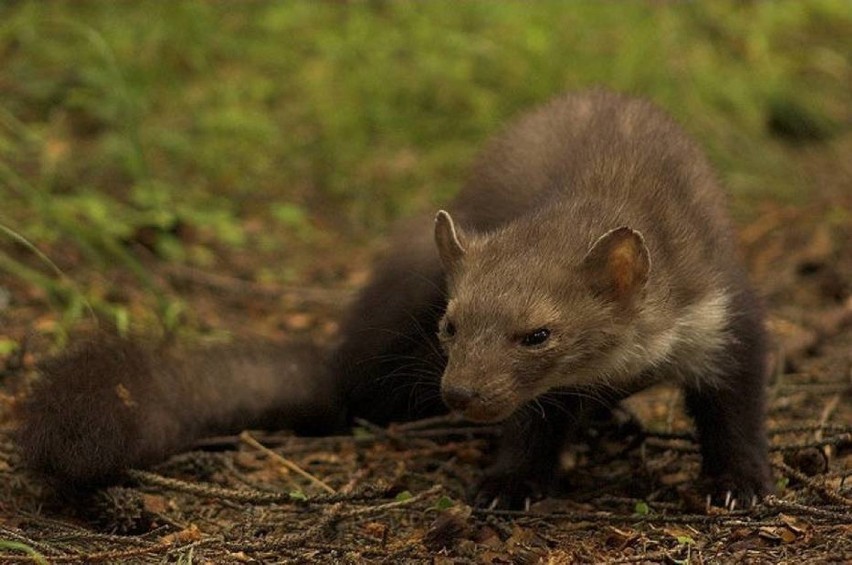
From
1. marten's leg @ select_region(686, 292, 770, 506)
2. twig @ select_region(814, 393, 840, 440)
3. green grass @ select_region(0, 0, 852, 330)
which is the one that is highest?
green grass @ select_region(0, 0, 852, 330)

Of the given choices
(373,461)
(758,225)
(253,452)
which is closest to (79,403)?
(253,452)

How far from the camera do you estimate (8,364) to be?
5.35 m

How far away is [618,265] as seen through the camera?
4203mm

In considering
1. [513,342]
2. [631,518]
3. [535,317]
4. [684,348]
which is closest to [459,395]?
[513,342]

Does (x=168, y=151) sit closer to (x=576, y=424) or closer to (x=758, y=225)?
(x=758, y=225)

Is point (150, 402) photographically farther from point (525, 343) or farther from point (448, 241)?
point (525, 343)

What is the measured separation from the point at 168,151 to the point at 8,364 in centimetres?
383

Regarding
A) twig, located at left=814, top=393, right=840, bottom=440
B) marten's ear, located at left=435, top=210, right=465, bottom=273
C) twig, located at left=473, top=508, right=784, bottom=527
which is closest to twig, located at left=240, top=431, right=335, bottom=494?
twig, located at left=473, top=508, right=784, bottom=527

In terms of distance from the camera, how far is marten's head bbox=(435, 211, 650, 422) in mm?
4059

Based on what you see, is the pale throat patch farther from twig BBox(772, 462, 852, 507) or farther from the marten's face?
twig BBox(772, 462, 852, 507)

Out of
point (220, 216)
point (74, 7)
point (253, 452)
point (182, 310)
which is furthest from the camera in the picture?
point (74, 7)

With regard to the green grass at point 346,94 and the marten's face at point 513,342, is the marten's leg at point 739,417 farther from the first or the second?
the green grass at point 346,94

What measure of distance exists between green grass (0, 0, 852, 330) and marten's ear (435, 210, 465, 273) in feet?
11.8

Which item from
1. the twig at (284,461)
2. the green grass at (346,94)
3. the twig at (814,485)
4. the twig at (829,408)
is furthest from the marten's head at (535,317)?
the green grass at (346,94)
